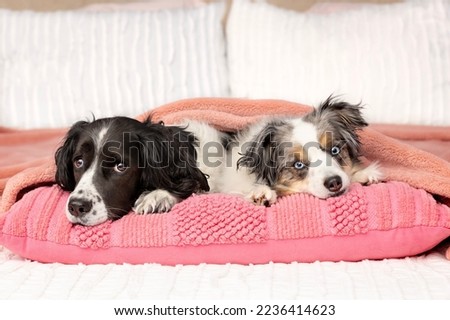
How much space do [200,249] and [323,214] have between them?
1.37ft

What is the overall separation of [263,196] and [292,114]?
2.12ft

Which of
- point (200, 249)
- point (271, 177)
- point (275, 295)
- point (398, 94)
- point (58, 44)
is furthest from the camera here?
point (58, 44)

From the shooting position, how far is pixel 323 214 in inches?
81.4

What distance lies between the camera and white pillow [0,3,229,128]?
3.60 metres

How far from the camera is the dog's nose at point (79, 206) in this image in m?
2.08

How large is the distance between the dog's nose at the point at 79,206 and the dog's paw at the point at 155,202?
0.63 ft

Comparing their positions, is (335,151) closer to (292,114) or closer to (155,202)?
(292,114)

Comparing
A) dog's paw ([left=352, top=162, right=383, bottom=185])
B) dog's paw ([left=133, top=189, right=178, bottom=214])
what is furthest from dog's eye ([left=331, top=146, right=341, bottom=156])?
dog's paw ([left=133, top=189, right=178, bottom=214])

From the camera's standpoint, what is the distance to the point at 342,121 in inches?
97.0

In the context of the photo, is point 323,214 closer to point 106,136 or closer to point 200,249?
point 200,249

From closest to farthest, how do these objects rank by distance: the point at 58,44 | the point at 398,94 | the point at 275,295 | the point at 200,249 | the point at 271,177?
the point at 275,295 → the point at 200,249 → the point at 271,177 → the point at 398,94 → the point at 58,44

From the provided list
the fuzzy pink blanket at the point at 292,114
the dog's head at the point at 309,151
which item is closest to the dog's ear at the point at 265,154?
the dog's head at the point at 309,151

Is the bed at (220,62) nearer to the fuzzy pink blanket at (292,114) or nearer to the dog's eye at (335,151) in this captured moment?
the fuzzy pink blanket at (292,114)

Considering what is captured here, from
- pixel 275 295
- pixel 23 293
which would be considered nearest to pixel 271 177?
pixel 275 295
